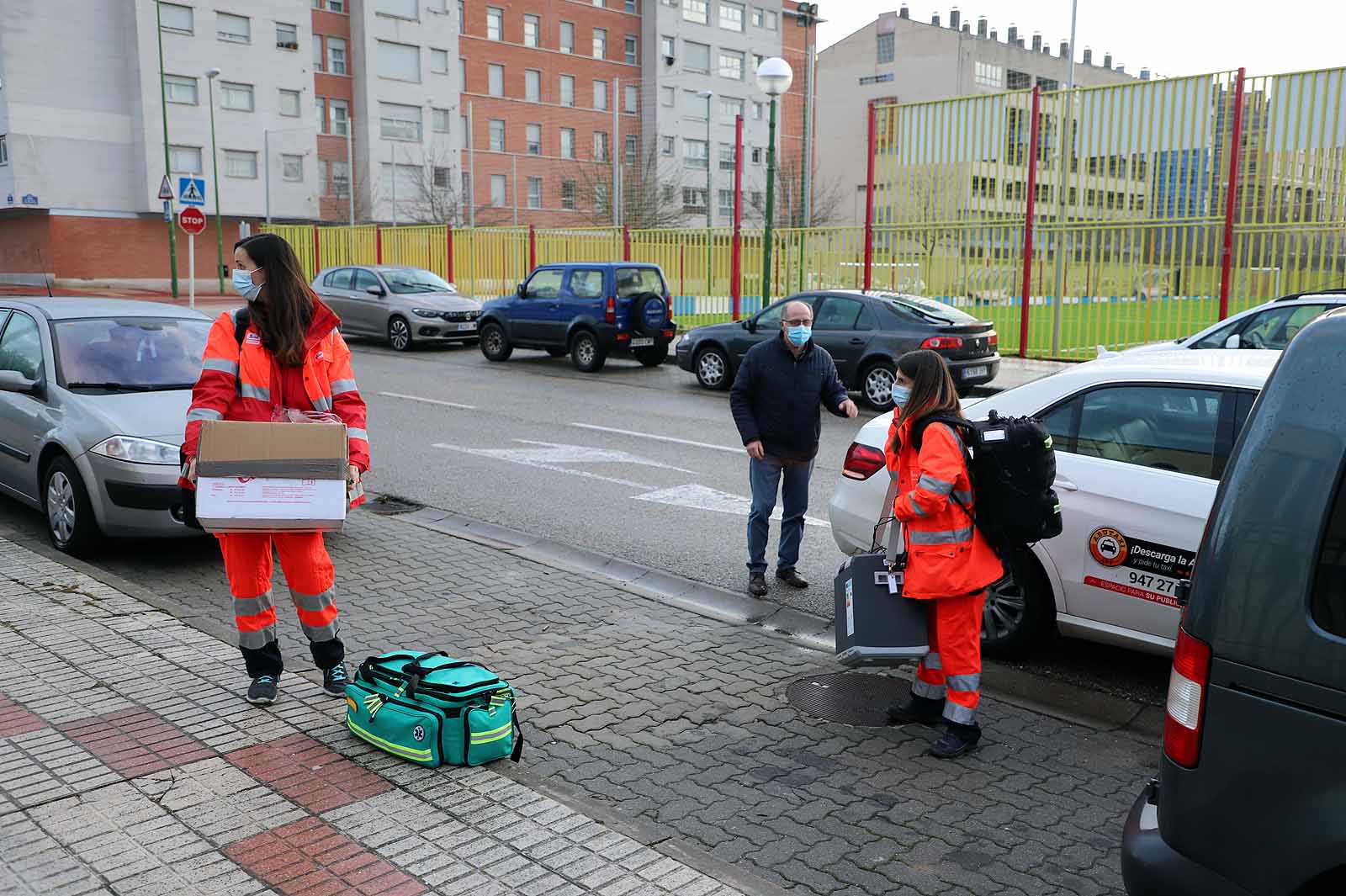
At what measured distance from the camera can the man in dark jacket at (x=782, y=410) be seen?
22.1 feet

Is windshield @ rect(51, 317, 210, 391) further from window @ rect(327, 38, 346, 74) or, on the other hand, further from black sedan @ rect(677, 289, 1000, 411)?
window @ rect(327, 38, 346, 74)

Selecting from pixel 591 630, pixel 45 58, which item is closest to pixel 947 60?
pixel 45 58

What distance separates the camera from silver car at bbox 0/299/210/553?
275 inches

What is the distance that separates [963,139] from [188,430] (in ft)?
60.9

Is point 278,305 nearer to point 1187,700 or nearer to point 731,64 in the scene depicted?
point 1187,700

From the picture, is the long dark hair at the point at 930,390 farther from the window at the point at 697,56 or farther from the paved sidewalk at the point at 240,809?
the window at the point at 697,56

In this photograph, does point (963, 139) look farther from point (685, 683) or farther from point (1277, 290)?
point (685, 683)

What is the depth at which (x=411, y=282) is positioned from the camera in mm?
23547

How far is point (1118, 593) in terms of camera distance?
17.1ft

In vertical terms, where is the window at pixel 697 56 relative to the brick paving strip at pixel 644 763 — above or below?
above

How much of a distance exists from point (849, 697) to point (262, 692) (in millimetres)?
2548

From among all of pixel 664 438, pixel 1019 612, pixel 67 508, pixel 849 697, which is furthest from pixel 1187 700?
pixel 664 438

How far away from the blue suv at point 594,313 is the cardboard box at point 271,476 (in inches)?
577

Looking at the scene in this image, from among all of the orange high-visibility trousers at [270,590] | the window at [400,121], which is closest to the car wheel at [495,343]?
the orange high-visibility trousers at [270,590]
